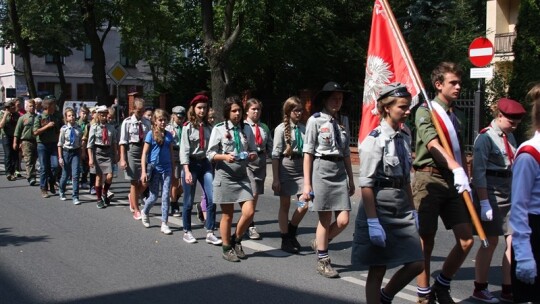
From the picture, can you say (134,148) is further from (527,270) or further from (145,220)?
(527,270)

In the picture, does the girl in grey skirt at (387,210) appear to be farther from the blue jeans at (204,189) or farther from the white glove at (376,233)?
the blue jeans at (204,189)

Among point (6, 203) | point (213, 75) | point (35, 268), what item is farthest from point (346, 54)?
point (35, 268)

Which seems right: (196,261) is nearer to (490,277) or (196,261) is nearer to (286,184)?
(286,184)

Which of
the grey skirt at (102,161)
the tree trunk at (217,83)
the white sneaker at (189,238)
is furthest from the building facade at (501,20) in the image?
the white sneaker at (189,238)

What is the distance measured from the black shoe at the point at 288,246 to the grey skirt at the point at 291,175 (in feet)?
1.79

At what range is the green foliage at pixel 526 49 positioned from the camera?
18875mm

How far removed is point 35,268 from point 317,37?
18245 mm

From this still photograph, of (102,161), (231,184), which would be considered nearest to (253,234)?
(231,184)

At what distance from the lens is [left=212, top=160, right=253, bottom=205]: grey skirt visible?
7.32m

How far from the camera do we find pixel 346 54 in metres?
22.5

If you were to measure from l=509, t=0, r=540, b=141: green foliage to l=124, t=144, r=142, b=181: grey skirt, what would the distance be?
1210 centimetres

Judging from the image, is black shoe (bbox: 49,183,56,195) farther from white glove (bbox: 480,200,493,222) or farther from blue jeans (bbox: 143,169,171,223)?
white glove (bbox: 480,200,493,222)

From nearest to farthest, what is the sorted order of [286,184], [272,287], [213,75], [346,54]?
[272,287] → [286,184] → [213,75] → [346,54]

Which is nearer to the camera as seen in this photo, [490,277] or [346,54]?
[490,277]
